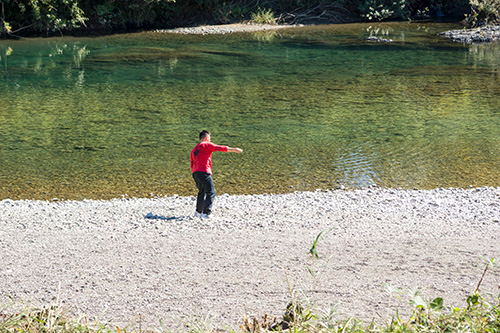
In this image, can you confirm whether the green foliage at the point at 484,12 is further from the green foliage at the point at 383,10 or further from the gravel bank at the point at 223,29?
the gravel bank at the point at 223,29

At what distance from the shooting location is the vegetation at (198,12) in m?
33.3

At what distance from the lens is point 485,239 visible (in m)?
7.52

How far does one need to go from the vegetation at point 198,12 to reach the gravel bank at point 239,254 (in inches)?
1064

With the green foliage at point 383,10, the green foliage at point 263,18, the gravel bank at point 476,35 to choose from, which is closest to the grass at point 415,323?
the gravel bank at point 476,35

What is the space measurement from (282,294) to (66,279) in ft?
8.32

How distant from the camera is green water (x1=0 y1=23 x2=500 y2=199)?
1152 cm

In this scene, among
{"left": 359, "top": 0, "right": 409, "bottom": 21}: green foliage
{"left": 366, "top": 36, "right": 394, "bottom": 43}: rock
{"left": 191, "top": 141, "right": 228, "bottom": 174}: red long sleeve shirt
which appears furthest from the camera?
{"left": 359, "top": 0, "right": 409, "bottom": 21}: green foliage

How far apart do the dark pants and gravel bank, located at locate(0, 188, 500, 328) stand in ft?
0.77

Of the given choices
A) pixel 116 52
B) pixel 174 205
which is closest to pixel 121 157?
pixel 174 205

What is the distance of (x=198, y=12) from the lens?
40312 mm

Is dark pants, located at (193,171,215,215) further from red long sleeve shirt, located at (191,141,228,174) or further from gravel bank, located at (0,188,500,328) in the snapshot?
gravel bank, located at (0,188,500,328)

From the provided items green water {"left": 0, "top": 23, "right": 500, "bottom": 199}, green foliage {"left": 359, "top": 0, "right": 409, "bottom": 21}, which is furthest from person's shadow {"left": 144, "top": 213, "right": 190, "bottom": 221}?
green foliage {"left": 359, "top": 0, "right": 409, "bottom": 21}

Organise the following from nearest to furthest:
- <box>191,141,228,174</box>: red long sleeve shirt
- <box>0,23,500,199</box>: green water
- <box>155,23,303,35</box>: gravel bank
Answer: <box>191,141,228,174</box>: red long sleeve shirt < <box>0,23,500,199</box>: green water < <box>155,23,303,35</box>: gravel bank

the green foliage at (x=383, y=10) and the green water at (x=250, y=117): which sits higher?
the green foliage at (x=383, y=10)
